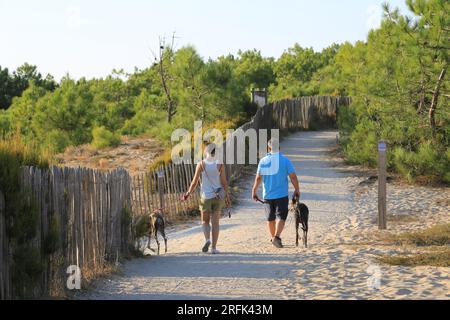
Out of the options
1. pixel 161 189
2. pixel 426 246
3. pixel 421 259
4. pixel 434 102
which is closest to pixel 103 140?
pixel 161 189

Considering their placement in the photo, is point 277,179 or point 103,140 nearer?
point 277,179

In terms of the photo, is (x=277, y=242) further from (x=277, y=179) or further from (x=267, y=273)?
(x=267, y=273)

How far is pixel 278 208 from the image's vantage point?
11422 mm

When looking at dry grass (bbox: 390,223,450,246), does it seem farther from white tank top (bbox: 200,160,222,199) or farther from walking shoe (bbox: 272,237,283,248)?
white tank top (bbox: 200,160,222,199)

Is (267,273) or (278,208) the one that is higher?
(278,208)

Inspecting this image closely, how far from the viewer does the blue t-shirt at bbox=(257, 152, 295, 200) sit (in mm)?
11289

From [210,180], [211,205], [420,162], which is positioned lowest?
[211,205]

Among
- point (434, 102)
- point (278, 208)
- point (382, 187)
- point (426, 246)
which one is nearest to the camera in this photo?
point (278, 208)

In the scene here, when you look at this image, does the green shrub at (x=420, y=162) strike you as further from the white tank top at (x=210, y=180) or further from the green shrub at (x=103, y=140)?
the green shrub at (x=103, y=140)

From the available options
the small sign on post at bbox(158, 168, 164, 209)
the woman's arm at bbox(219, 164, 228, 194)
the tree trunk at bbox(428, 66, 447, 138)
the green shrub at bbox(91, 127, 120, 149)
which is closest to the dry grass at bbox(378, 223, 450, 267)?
the woman's arm at bbox(219, 164, 228, 194)

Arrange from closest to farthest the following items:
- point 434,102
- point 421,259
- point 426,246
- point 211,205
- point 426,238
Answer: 1. point 421,259
2. point 211,205
3. point 426,246
4. point 426,238
5. point 434,102

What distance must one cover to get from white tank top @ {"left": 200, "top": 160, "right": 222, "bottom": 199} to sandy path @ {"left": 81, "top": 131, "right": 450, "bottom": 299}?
0.94 meters

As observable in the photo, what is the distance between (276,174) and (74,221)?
3734 millimetres
